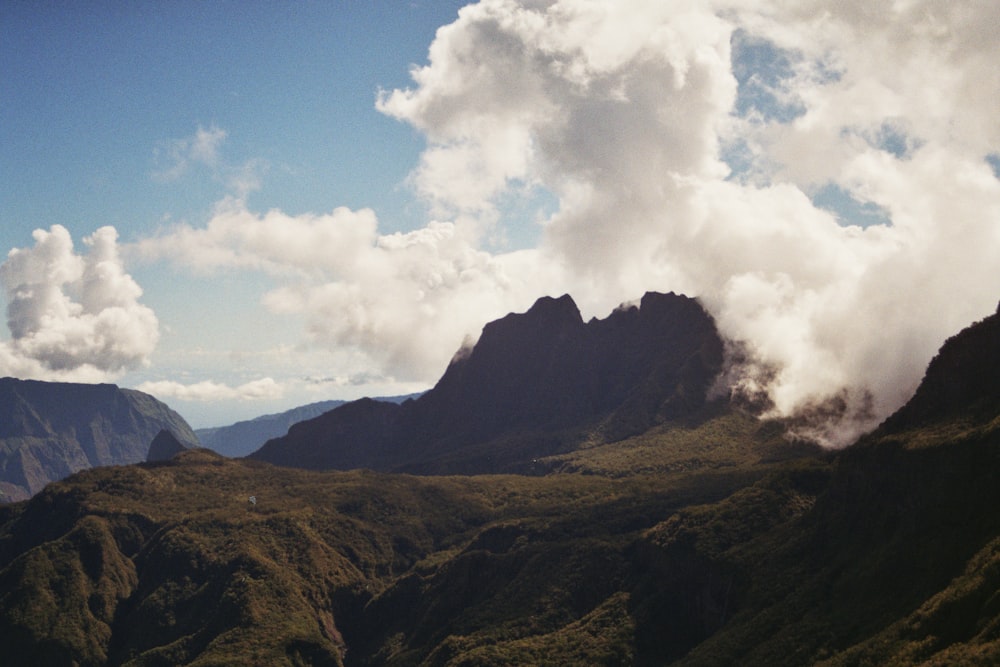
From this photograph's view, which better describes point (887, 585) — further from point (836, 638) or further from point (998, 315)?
point (998, 315)

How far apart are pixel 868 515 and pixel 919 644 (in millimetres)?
61647

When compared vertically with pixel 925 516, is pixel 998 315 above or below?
above

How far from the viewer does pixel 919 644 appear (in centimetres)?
14075

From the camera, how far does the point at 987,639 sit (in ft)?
414

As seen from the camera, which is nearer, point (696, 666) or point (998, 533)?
point (998, 533)

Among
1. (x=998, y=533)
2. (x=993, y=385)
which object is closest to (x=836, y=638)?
(x=998, y=533)

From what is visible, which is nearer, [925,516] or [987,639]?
[987,639]

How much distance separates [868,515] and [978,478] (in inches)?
1533

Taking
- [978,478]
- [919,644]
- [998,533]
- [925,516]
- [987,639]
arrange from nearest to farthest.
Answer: [987,639] < [919,644] < [998,533] < [978,478] < [925,516]

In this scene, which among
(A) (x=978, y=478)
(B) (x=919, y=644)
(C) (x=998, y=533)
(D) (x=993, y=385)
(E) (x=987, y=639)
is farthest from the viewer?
(D) (x=993, y=385)

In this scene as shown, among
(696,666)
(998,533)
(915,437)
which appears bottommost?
(696,666)

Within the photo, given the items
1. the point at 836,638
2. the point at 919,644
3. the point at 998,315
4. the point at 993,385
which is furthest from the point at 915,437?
the point at 919,644

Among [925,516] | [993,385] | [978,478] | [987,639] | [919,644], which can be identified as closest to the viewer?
[987,639]

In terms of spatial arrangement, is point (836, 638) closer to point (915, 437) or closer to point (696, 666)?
point (696, 666)
